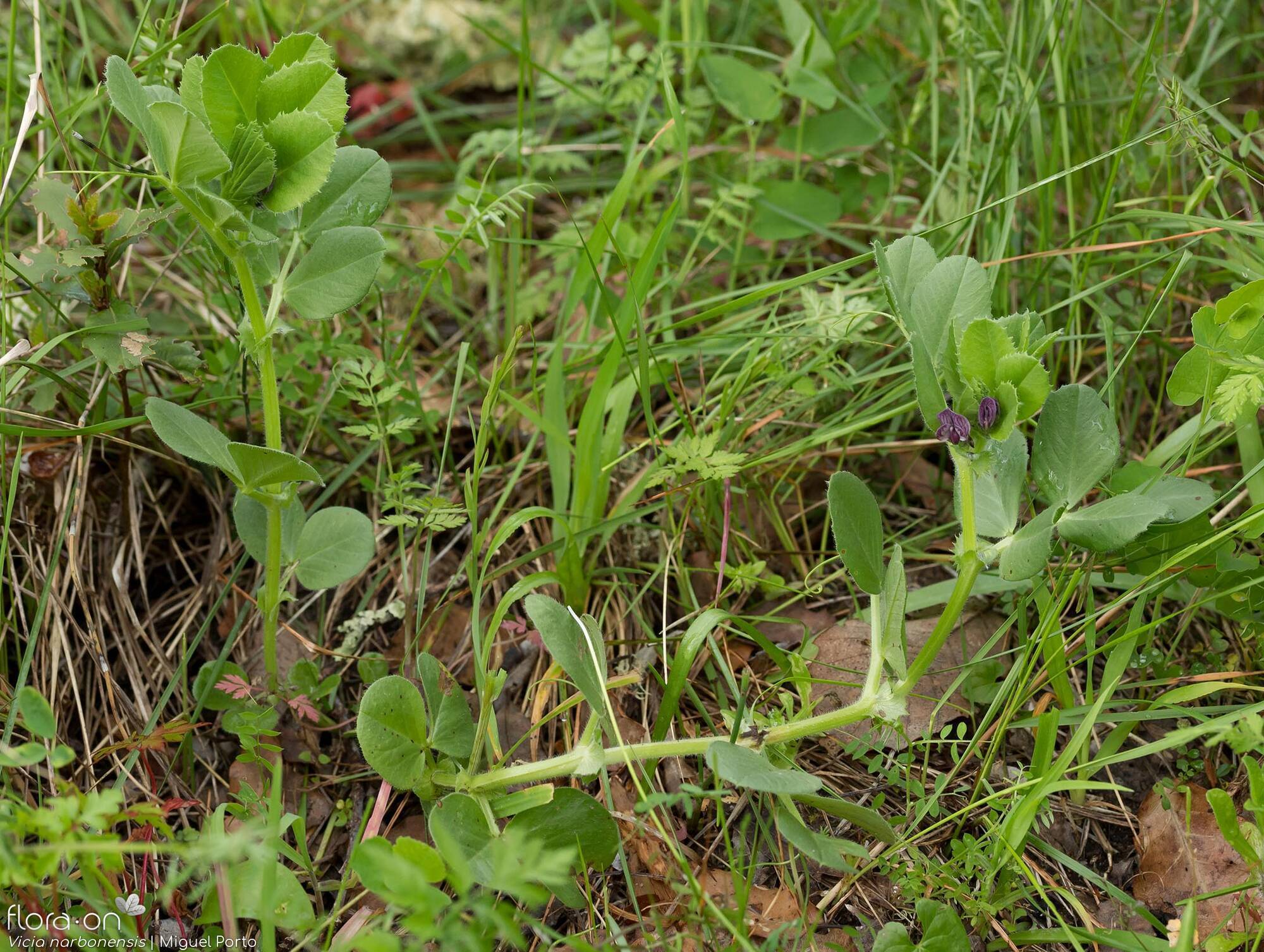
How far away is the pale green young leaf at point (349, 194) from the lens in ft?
5.93

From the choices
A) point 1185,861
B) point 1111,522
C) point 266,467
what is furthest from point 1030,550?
point 266,467

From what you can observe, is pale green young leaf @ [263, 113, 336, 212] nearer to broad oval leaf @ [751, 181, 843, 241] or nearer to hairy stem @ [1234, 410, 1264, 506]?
A: broad oval leaf @ [751, 181, 843, 241]

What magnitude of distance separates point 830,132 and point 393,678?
2110 millimetres

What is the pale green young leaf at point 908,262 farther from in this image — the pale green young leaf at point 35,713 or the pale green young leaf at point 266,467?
the pale green young leaf at point 35,713

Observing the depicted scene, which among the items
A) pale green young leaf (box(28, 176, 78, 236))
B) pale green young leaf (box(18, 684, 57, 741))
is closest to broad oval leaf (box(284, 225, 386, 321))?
pale green young leaf (box(28, 176, 78, 236))

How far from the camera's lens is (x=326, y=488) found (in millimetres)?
2295

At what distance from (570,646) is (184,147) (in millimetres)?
952

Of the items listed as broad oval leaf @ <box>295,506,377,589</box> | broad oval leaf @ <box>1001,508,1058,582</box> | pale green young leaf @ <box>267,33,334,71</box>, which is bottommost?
broad oval leaf @ <box>295,506,377,589</box>

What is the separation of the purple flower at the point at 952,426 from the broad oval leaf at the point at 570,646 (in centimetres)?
66

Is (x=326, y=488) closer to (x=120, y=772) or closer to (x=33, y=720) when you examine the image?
(x=120, y=772)

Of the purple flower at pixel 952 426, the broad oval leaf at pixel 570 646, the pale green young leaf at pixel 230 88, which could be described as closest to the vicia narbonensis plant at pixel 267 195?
the pale green young leaf at pixel 230 88

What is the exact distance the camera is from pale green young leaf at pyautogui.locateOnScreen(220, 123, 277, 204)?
156 cm

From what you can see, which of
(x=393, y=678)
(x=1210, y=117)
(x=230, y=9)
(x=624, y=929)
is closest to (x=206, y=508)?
(x=393, y=678)

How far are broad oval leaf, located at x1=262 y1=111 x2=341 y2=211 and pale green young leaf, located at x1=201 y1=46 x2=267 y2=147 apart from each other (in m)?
0.06
